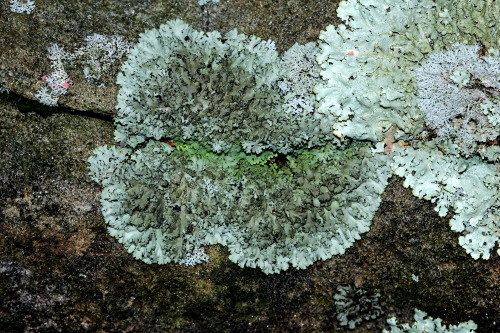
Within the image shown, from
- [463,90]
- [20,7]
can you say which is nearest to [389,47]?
[463,90]

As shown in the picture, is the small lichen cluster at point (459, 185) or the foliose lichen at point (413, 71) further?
the small lichen cluster at point (459, 185)

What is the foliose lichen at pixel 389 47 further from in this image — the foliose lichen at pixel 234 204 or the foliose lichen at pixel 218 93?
the foliose lichen at pixel 234 204

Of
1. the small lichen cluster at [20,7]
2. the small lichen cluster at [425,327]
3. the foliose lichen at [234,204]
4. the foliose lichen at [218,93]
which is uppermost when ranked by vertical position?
the small lichen cluster at [20,7]

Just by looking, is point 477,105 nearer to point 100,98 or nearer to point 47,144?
point 100,98

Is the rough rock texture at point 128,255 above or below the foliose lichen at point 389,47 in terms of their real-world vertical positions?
below

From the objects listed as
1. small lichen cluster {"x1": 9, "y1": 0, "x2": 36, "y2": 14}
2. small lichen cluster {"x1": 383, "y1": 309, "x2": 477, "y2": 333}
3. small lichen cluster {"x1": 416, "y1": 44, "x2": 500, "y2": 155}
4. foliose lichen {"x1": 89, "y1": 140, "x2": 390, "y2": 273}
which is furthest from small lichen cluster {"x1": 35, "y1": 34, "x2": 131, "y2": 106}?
small lichen cluster {"x1": 383, "y1": 309, "x2": 477, "y2": 333}

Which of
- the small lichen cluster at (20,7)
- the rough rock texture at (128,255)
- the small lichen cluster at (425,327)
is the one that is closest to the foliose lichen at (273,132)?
the rough rock texture at (128,255)
